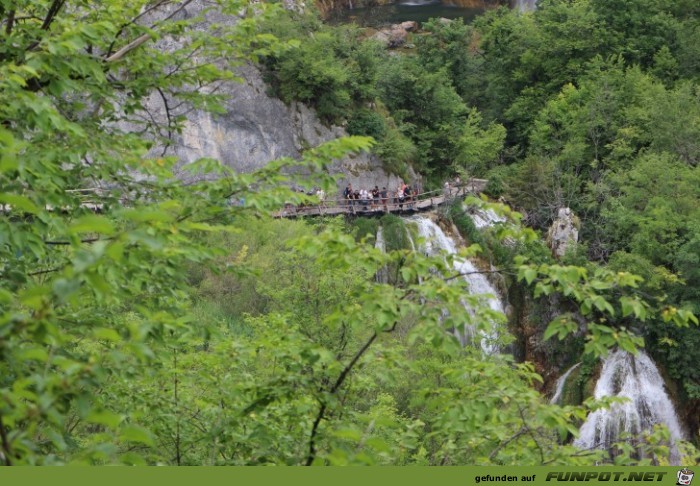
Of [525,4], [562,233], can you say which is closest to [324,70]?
[562,233]

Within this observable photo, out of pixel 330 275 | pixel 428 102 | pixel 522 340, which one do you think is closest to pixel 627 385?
pixel 522 340

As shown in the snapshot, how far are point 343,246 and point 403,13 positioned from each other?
4783 cm

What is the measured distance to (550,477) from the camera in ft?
17.1

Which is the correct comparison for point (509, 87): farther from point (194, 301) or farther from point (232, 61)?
point (232, 61)

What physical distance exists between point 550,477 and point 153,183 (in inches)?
152

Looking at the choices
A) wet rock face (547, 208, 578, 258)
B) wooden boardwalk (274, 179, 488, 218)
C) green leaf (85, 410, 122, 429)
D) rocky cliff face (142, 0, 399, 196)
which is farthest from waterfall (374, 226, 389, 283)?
green leaf (85, 410, 122, 429)

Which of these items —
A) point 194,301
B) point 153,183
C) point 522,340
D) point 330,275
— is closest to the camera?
point 153,183

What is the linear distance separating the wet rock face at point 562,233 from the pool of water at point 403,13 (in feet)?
76.2

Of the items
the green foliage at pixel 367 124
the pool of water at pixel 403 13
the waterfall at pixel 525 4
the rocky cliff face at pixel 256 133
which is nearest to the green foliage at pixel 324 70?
the green foliage at pixel 367 124

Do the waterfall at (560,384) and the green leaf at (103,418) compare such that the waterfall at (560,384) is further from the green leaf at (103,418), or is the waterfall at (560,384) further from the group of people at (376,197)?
the green leaf at (103,418)

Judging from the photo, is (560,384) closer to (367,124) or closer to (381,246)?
(381,246)

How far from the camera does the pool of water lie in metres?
49.4

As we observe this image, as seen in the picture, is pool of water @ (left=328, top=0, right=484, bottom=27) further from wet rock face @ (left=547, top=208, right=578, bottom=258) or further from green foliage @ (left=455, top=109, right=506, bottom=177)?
wet rock face @ (left=547, top=208, right=578, bottom=258)

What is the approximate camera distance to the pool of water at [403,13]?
49438 mm
